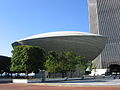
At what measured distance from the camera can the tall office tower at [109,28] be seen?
503 ft

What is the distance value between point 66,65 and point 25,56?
15.1 m

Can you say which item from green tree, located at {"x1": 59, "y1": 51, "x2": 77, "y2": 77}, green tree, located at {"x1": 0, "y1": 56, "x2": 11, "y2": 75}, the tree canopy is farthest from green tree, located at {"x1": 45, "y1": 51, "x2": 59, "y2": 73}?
green tree, located at {"x1": 0, "y1": 56, "x2": 11, "y2": 75}

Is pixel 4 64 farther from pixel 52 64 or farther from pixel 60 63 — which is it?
pixel 60 63

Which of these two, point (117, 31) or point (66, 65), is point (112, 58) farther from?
point (66, 65)

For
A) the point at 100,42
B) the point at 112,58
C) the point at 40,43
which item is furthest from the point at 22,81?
the point at 112,58

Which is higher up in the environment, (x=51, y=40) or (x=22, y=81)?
(x=51, y=40)

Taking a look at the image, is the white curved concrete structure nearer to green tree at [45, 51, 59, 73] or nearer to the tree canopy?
the tree canopy

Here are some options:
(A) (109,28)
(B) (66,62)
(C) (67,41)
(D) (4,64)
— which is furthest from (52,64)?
(A) (109,28)

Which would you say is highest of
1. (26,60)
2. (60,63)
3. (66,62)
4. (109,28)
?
(109,28)

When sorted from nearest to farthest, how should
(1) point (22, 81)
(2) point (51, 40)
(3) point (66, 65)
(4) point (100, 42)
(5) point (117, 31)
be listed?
1. (1) point (22, 81)
2. (3) point (66, 65)
3. (2) point (51, 40)
4. (4) point (100, 42)
5. (5) point (117, 31)

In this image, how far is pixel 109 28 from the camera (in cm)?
15438

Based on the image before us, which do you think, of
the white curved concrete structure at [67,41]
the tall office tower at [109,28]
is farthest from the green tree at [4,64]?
the tall office tower at [109,28]

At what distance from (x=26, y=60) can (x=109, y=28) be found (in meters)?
119

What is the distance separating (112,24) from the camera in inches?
6068
